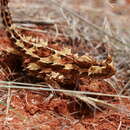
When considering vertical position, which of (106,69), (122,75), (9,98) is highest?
(106,69)

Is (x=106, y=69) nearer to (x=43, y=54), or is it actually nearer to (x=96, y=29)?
(x=43, y=54)

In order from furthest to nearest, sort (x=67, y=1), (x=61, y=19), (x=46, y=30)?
(x=67, y=1) → (x=61, y=19) → (x=46, y=30)

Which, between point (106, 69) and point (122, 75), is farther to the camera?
point (122, 75)

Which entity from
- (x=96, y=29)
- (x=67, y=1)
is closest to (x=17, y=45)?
(x=96, y=29)

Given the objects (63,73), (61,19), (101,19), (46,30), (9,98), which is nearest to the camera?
(9,98)

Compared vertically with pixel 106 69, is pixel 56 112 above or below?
below

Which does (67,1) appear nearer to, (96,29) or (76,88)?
(96,29)
